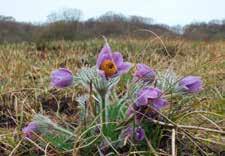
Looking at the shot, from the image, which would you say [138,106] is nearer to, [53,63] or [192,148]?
[192,148]

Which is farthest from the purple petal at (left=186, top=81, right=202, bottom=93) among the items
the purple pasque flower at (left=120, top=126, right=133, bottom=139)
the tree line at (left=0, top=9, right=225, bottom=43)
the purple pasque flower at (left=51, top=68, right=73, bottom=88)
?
the tree line at (left=0, top=9, right=225, bottom=43)

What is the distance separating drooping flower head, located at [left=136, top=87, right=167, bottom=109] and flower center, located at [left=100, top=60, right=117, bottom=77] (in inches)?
3.7

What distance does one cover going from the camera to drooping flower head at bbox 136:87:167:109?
156 cm

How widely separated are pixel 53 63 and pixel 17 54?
0.60 m

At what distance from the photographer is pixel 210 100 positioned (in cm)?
195

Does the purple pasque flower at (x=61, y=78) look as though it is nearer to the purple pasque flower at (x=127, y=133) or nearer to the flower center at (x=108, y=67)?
the flower center at (x=108, y=67)

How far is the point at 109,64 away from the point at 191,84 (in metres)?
0.24

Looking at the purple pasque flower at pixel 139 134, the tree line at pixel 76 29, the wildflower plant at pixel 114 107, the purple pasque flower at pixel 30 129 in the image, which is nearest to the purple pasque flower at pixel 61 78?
the wildflower plant at pixel 114 107

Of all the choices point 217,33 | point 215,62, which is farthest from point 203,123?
point 217,33

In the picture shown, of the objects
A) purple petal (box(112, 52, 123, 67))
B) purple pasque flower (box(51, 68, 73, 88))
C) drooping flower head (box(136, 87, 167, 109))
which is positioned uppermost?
purple petal (box(112, 52, 123, 67))

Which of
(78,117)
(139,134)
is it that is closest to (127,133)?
(139,134)

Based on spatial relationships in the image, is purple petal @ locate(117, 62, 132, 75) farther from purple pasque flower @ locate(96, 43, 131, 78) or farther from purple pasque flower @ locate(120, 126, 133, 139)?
purple pasque flower @ locate(120, 126, 133, 139)

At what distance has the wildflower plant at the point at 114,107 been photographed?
157 cm

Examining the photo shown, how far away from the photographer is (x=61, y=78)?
64.0 inches
